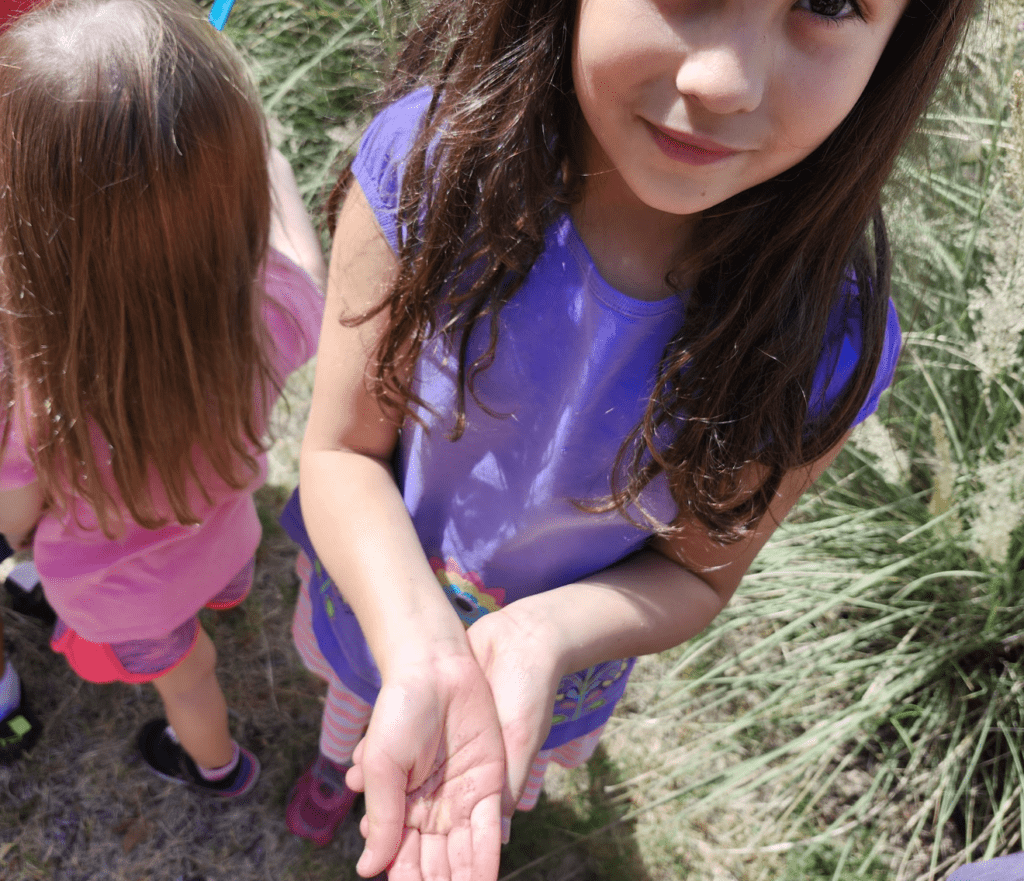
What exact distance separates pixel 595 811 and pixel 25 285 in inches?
74.8

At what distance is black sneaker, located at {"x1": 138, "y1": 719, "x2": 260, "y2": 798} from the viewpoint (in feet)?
7.64

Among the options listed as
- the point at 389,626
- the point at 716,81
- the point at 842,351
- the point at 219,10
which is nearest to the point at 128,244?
the point at 219,10

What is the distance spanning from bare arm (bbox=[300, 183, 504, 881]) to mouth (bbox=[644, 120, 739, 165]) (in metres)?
0.46

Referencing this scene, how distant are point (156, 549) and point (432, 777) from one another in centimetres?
94

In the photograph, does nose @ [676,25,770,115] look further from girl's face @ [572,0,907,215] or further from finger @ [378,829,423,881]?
finger @ [378,829,423,881]

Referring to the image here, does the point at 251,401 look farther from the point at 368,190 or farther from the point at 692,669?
the point at 692,669

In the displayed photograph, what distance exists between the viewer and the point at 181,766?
235cm

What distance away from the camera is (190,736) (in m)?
2.17

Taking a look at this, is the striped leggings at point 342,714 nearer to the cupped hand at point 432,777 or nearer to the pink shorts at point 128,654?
the pink shorts at point 128,654

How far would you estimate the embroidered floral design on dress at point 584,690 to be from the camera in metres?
1.56

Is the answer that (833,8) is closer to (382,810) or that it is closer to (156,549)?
(382,810)

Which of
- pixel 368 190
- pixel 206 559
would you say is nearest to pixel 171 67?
pixel 368 190

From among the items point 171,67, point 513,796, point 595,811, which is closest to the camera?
point 513,796

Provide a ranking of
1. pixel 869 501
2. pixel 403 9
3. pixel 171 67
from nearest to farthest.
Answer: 1. pixel 171 67
2. pixel 403 9
3. pixel 869 501
